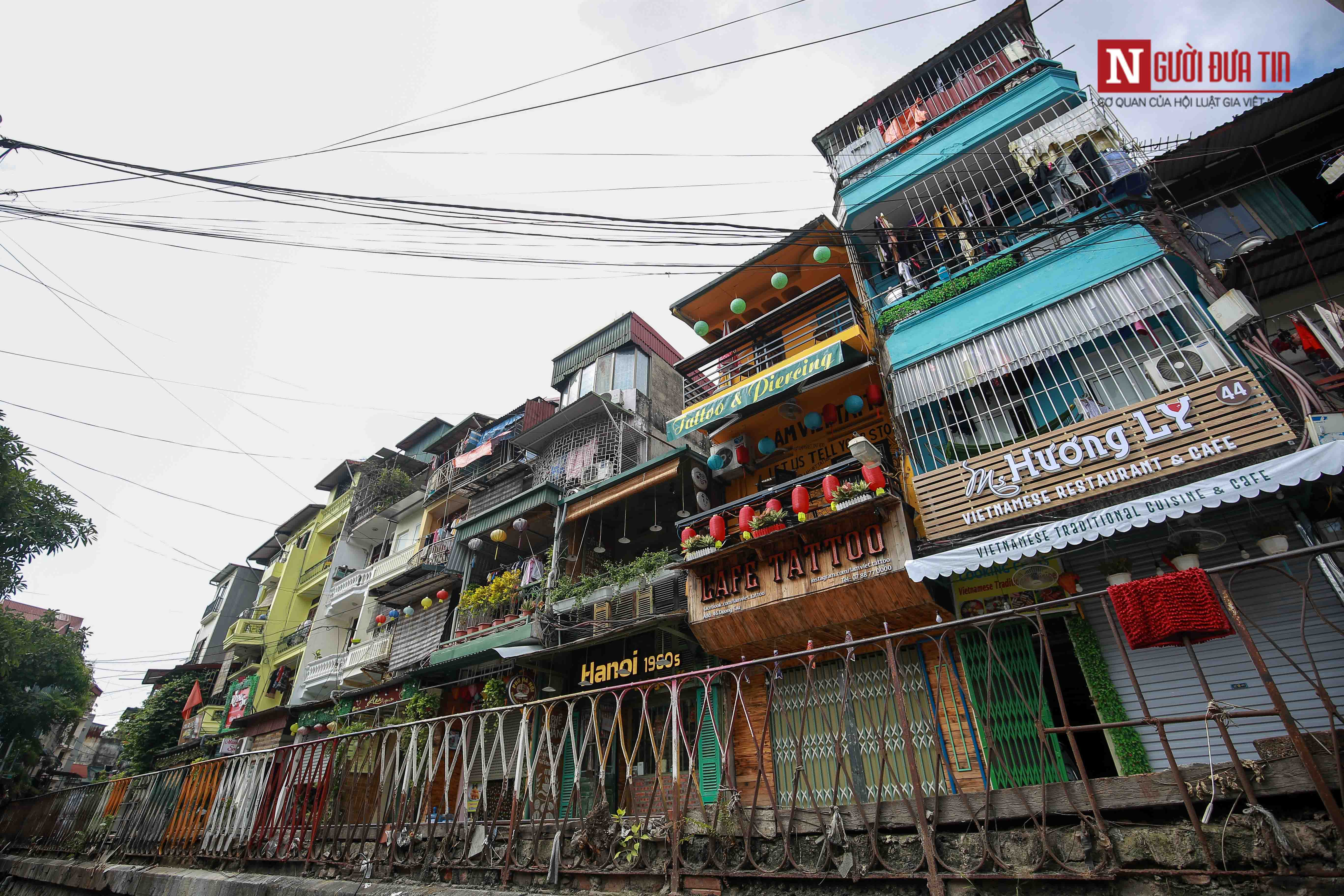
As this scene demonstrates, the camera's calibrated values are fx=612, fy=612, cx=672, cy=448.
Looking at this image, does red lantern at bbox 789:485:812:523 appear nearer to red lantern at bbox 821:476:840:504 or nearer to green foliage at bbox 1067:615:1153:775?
red lantern at bbox 821:476:840:504

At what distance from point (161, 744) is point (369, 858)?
34.5 meters

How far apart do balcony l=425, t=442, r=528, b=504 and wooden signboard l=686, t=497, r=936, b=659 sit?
11.2 meters

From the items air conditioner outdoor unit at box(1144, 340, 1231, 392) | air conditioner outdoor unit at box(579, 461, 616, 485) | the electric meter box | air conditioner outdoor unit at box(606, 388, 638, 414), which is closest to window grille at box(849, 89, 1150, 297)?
the electric meter box

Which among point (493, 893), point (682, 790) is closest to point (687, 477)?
point (682, 790)

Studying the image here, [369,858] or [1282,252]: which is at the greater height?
[1282,252]

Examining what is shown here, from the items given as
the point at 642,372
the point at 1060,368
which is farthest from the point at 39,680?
the point at 1060,368

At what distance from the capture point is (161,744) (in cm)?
3122

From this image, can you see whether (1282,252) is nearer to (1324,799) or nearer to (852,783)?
(1324,799)

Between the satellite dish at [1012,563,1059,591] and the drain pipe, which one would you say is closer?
the drain pipe

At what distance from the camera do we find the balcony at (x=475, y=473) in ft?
72.7

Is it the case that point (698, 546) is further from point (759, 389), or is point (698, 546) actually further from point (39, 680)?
point (39, 680)

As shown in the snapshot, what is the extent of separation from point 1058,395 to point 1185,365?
167cm

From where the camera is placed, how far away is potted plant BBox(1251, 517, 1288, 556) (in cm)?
748

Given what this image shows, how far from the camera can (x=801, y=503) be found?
36.8 feet
